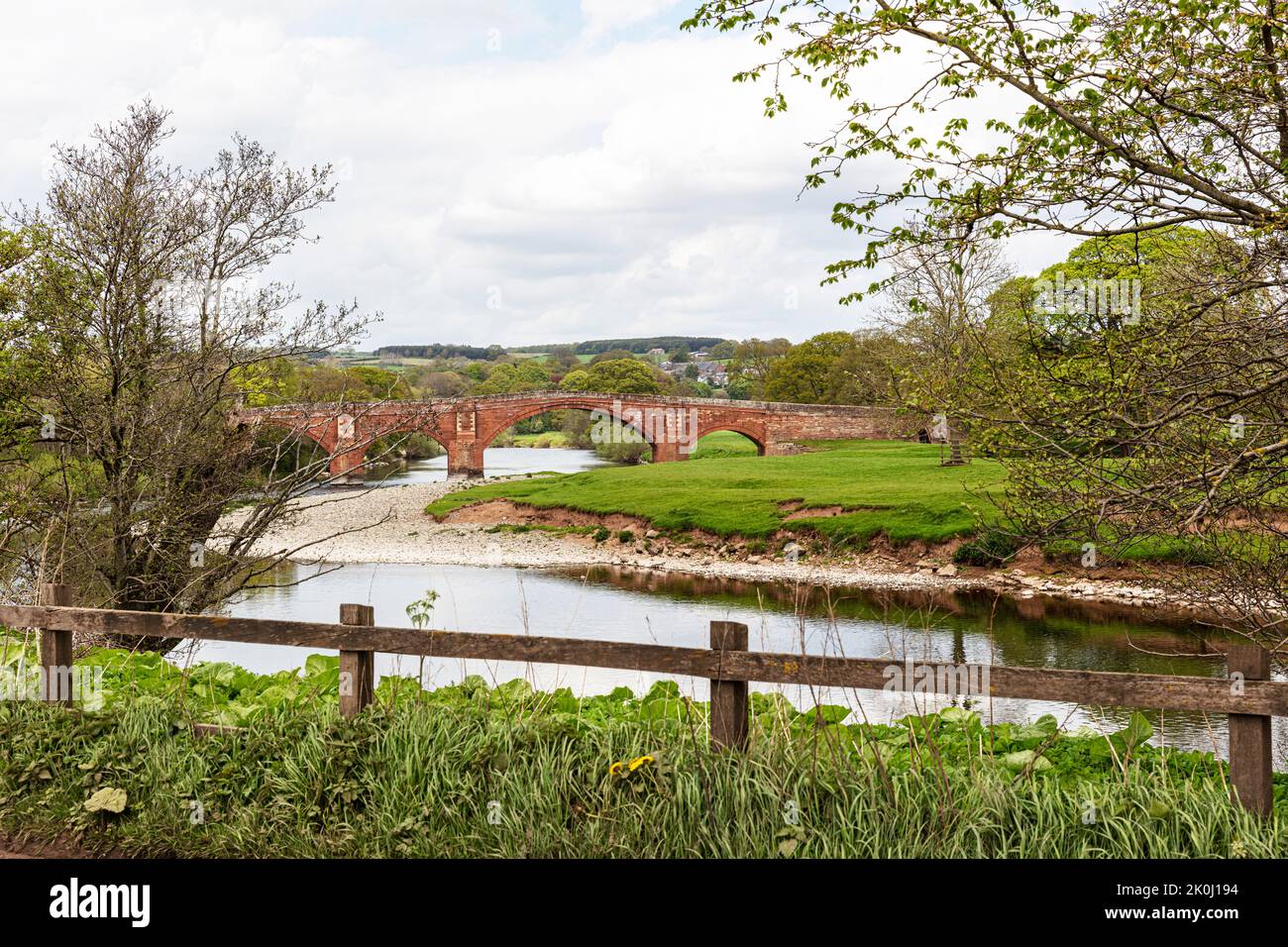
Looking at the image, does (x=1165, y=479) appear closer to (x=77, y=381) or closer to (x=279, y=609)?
(x=77, y=381)

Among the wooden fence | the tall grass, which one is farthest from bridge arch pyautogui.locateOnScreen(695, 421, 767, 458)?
the tall grass

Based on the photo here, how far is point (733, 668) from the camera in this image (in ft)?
17.5

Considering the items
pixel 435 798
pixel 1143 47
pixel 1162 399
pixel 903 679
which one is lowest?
pixel 435 798

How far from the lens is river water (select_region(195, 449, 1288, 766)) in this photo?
13.0 m

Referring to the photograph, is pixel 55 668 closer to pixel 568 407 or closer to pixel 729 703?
pixel 729 703

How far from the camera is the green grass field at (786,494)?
30.1 meters

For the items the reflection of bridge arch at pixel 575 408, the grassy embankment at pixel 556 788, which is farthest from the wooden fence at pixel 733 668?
the reflection of bridge arch at pixel 575 408

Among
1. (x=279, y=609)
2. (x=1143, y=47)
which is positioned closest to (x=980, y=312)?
(x=279, y=609)

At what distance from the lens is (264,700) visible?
7262 mm

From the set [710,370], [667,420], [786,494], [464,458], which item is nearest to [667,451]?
[667,420]

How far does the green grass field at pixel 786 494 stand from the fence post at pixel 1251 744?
19.0m

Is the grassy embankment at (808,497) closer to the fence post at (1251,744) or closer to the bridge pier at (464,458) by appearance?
the bridge pier at (464,458)

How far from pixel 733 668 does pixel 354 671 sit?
2400 mm

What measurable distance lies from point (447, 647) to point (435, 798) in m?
0.84
